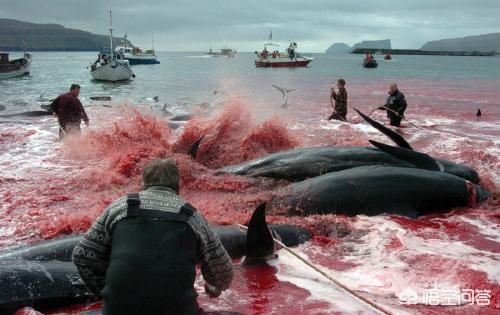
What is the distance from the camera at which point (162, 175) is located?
10.9 ft

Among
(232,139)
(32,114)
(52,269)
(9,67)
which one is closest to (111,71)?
(9,67)

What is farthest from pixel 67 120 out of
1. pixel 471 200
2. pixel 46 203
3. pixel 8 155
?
pixel 471 200

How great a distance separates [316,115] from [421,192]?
14.8 m

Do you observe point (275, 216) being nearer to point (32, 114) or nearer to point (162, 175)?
point (162, 175)

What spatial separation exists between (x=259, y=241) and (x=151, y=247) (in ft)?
9.63

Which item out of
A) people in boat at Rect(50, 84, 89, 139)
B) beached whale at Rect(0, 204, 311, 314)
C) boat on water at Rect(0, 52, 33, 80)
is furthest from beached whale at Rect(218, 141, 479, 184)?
boat on water at Rect(0, 52, 33, 80)

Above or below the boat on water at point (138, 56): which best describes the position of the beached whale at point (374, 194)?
below

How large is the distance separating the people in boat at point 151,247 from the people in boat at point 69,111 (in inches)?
438

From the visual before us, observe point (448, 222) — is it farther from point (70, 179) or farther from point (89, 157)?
point (89, 157)

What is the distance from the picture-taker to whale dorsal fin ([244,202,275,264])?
565 cm

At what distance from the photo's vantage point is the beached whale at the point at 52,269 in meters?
4.65

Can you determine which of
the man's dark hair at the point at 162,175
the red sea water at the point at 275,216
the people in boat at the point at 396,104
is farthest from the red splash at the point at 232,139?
the man's dark hair at the point at 162,175

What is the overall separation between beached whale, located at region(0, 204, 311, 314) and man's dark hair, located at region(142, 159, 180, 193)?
2207mm

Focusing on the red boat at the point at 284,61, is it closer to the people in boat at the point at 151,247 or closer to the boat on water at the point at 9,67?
the boat on water at the point at 9,67
